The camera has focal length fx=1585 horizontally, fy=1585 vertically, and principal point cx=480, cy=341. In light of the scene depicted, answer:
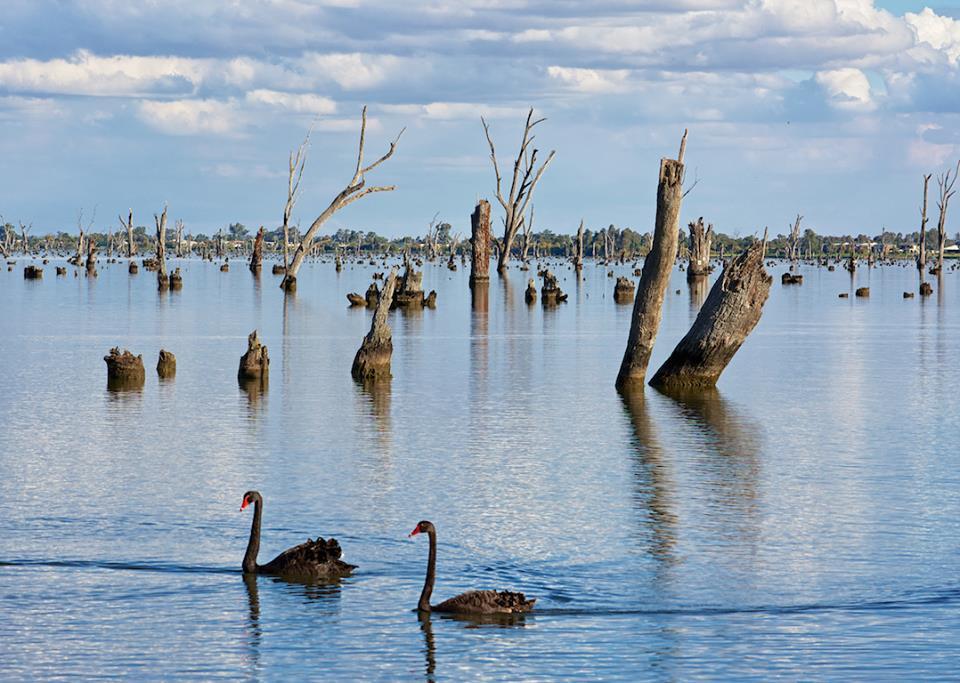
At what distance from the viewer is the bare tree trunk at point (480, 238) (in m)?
87.1

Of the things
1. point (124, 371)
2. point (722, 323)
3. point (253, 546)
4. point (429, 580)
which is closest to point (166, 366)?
point (124, 371)

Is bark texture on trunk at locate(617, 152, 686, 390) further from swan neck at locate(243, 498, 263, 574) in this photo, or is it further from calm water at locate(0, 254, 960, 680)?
swan neck at locate(243, 498, 263, 574)

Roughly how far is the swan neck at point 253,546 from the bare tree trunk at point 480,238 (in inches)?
2820

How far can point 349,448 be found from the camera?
23.2 metres

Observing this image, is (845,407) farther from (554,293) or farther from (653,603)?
(554,293)

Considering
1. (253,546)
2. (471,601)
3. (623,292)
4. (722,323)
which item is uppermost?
(623,292)

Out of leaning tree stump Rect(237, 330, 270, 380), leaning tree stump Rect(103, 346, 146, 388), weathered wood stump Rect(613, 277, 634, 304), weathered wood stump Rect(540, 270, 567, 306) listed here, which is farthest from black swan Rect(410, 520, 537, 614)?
weathered wood stump Rect(613, 277, 634, 304)

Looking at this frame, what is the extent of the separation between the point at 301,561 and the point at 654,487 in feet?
21.6

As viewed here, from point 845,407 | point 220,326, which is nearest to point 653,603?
point 845,407

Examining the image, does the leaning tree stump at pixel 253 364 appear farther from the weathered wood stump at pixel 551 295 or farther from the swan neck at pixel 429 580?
the weathered wood stump at pixel 551 295

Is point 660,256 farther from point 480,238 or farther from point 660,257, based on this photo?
point 480,238

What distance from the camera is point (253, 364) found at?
32312 millimetres

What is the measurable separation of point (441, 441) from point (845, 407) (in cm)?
891

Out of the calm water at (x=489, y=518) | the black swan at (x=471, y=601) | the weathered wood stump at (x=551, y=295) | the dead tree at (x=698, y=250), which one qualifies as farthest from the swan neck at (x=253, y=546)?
the dead tree at (x=698, y=250)
